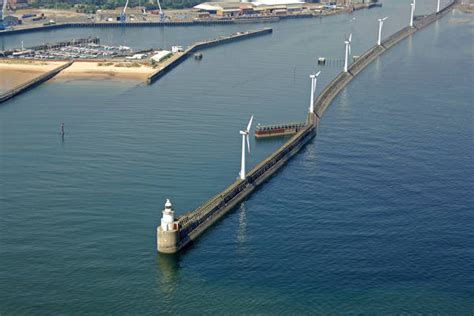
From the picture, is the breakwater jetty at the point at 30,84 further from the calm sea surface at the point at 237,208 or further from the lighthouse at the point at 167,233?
the lighthouse at the point at 167,233

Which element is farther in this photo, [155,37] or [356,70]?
[155,37]

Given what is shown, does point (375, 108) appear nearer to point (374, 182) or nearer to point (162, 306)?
point (374, 182)

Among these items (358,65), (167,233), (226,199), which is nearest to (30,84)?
(358,65)

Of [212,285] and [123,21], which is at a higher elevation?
[123,21]

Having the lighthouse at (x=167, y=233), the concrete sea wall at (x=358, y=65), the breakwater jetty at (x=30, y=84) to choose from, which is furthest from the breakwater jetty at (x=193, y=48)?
the lighthouse at (x=167, y=233)

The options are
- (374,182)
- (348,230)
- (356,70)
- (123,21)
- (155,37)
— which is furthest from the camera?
(123,21)

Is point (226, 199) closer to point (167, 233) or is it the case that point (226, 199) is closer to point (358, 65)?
point (167, 233)

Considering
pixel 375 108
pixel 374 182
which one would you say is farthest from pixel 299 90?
pixel 374 182
